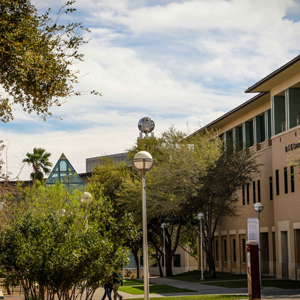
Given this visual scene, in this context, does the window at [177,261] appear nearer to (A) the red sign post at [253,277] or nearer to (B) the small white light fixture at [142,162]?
(A) the red sign post at [253,277]

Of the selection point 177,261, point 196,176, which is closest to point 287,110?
point 196,176

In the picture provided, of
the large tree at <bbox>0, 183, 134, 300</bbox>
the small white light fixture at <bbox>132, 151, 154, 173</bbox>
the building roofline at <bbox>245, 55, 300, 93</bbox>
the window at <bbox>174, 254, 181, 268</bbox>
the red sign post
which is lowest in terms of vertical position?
the window at <bbox>174, 254, 181, 268</bbox>

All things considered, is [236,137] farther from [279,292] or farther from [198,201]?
[279,292]

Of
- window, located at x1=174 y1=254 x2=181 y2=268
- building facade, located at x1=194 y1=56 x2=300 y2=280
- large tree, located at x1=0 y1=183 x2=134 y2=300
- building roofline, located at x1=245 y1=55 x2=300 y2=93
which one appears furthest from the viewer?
window, located at x1=174 y1=254 x2=181 y2=268

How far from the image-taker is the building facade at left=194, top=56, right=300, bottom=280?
33375 millimetres

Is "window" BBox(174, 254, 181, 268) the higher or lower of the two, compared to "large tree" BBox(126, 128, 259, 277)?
lower

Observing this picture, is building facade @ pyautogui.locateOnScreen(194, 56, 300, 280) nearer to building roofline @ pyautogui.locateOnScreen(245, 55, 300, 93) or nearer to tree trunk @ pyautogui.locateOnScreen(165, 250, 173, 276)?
building roofline @ pyautogui.locateOnScreen(245, 55, 300, 93)

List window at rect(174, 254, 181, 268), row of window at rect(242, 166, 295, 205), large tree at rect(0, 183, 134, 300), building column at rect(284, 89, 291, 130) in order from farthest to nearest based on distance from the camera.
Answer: window at rect(174, 254, 181, 268), building column at rect(284, 89, 291, 130), row of window at rect(242, 166, 295, 205), large tree at rect(0, 183, 134, 300)

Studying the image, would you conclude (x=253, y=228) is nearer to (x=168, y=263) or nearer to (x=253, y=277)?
(x=253, y=277)

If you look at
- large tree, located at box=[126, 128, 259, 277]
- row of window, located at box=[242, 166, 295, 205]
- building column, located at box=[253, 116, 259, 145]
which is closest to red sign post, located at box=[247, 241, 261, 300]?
row of window, located at box=[242, 166, 295, 205]

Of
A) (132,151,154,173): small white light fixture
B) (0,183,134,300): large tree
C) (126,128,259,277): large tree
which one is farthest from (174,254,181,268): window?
(0,183,134,300): large tree

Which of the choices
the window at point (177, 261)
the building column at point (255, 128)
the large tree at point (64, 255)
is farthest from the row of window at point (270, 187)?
the window at point (177, 261)

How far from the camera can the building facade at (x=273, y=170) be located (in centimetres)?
3338

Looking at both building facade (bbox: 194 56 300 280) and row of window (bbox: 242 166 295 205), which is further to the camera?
row of window (bbox: 242 166 295 205)
